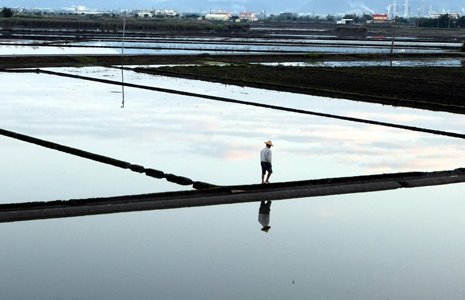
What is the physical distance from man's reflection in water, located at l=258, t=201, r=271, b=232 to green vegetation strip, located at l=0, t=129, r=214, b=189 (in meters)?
1.32

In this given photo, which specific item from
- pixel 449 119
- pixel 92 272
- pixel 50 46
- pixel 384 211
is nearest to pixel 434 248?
pixel 384 211

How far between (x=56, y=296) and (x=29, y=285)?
1.66 ft

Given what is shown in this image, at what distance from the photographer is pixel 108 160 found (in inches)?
706

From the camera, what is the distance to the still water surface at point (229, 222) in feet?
34.1

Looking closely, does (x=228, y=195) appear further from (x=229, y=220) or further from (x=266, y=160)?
(x=229, y=220)

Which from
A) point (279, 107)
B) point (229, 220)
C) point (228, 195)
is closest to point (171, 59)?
point (279, 107)

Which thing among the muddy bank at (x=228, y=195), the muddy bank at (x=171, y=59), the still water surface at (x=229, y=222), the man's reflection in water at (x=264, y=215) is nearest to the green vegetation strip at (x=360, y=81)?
the muddy bank at (x=171, y=59)

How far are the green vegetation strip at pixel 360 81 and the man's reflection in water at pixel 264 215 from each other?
15.0 meters

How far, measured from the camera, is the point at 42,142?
20094 mm

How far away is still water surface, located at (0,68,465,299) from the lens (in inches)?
410

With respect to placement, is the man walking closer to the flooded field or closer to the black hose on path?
the flooded field

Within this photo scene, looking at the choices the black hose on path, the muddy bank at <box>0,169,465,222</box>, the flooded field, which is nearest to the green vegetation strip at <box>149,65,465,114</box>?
the black hose on path

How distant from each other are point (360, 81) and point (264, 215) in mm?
24458

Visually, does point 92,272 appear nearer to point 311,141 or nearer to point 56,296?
point 56,296
